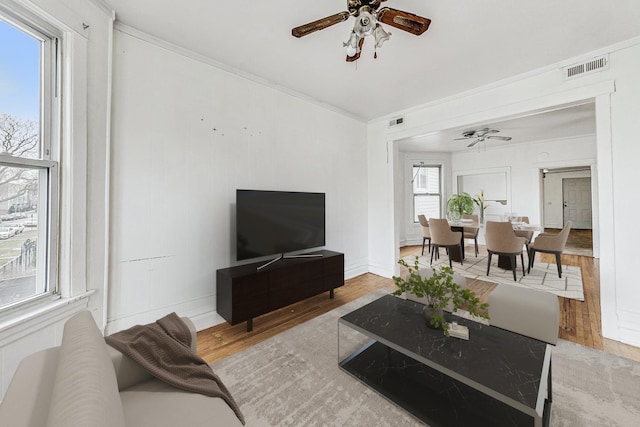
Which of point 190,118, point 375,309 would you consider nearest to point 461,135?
point 375,309

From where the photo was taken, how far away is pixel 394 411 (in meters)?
1.56

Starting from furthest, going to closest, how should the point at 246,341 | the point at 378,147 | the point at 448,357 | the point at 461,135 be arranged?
the point at 461,135
the point at 378,147
the point at 246,341
the point at 448,357

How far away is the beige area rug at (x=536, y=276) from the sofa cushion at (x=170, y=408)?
170 inches

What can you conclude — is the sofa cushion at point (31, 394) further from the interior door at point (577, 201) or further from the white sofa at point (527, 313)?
the interior door at point (577, 201)

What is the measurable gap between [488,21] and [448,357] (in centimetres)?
258

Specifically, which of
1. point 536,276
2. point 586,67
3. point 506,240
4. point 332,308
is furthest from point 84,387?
point 536,276

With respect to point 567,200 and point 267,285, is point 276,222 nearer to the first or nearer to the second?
point 267,285

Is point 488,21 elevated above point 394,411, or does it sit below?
above

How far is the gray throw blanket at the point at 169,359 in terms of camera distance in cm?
120

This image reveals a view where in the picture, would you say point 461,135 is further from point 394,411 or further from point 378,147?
point 394,411

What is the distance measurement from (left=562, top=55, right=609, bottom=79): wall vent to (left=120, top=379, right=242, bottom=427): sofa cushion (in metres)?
4.04

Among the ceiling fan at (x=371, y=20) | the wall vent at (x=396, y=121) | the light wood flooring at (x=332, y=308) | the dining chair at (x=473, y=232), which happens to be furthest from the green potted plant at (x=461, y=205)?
the ceiling fan at (x=371, y=20)

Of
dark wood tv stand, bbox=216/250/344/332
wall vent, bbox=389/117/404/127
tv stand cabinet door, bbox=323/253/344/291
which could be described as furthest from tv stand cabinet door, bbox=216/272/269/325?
wall vent, bbox=389/117/404/127

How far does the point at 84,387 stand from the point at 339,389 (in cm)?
149
